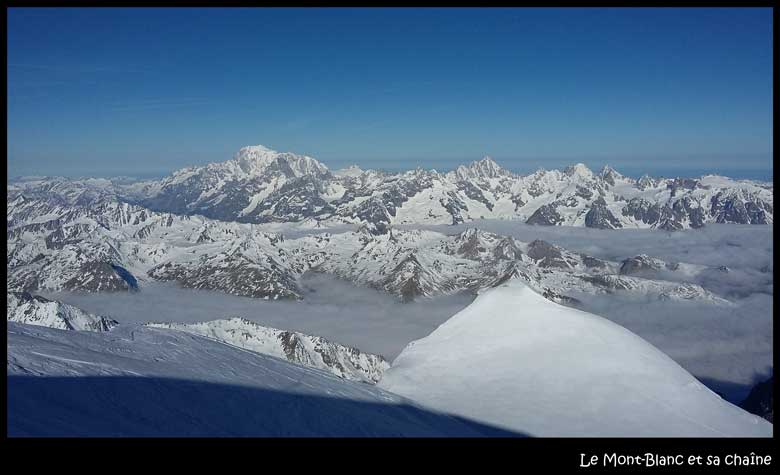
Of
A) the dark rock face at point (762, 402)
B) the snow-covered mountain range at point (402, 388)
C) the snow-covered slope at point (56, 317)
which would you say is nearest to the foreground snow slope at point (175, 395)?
the snow-covered mountain range at point (402, 388)

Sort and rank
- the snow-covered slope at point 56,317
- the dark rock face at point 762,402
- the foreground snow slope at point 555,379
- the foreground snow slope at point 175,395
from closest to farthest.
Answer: the foreground snow slope at point 175,395 → the foreground snow slope at point 555,379 → the dark rock face at point 762,402 → the snow-covered slope at point 56,317

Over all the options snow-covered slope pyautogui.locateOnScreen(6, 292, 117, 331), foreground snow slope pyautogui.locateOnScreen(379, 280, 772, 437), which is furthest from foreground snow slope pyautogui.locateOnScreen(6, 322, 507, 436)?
snow-covered slope pyautogui.locateOnScreen(6, 292, 117, 331)

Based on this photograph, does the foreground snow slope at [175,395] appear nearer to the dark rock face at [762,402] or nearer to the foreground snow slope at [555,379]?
the foreground snow slope at [555,379]

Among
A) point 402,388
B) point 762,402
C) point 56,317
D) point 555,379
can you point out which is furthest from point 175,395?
point 56,317

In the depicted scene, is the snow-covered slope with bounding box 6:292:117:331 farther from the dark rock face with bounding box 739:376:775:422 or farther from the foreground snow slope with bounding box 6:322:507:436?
the dark rock face with bounding box 739:376:775:422
